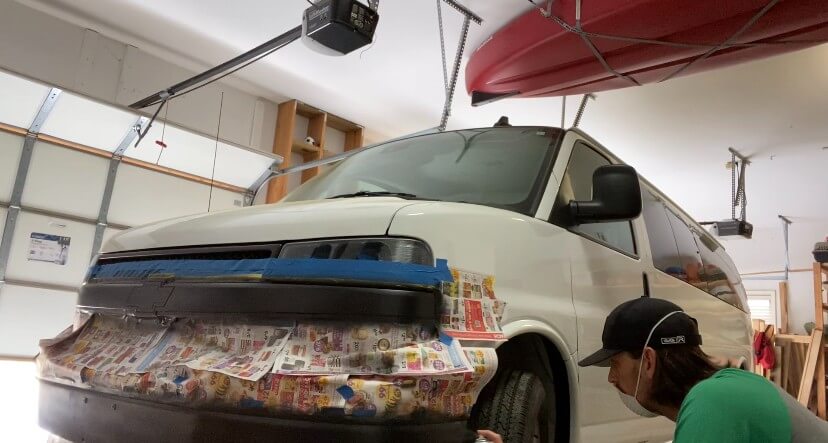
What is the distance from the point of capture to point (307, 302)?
146cm

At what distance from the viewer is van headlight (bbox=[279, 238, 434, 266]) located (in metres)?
1.53

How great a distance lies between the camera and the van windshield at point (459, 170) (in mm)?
2299

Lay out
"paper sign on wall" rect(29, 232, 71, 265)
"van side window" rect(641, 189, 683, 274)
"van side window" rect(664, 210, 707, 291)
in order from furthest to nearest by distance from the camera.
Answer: "paper sign on wall" rect(29, 232, 71, 265)
"van side window" rect(664, 210, 707, 291)
"van side window" rect(641, 189, 683, 274)

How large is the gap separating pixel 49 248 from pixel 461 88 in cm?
402

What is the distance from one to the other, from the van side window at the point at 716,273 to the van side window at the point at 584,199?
5.23ft

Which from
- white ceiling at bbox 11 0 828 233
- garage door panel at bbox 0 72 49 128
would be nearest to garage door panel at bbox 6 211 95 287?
garage door panel at bbox 0 72 49 128

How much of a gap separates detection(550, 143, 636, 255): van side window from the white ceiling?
6.49 ft

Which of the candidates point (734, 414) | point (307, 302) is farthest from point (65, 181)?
point (734, 414)

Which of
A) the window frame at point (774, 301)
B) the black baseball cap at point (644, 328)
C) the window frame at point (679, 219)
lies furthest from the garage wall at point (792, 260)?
the black baseball cap at point (644, 328)

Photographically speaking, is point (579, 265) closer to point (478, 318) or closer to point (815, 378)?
point (478, 318)

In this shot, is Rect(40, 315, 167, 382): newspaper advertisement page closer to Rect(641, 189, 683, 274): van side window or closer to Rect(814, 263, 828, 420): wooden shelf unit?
Rect(641, 189, 683, 274): van side window

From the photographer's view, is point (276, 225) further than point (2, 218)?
No

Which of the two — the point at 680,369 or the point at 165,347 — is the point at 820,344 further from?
the point at 165,347

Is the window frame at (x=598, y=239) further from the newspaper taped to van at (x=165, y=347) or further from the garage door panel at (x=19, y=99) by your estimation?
the garage door panel at (x=19, y=99)
